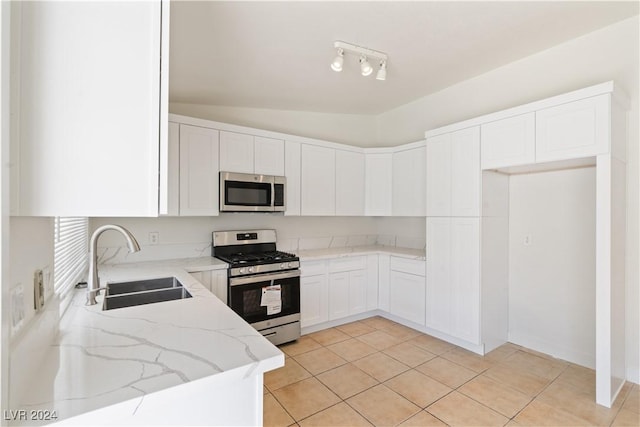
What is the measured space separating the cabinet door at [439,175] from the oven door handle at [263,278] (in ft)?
5.28

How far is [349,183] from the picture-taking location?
4000 millimetres

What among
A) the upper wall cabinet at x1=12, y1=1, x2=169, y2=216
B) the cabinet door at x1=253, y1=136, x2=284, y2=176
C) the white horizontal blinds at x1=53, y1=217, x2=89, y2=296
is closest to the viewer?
the upper wall cabinet at x1=12, y1=1, x2=169, y2=216

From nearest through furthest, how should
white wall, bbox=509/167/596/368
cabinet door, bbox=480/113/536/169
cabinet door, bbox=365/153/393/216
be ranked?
cabinet door, bbox=480/113/536/169 → white wall, bbox=509/167/596/368 → cabinet door, bbox=365/153/393/216

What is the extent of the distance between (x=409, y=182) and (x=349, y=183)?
0.74m

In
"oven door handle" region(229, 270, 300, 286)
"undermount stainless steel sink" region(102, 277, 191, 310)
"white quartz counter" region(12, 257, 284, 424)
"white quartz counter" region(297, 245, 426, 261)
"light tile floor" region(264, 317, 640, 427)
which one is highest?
"white quartz counter" region(297, 245, 426, 261)

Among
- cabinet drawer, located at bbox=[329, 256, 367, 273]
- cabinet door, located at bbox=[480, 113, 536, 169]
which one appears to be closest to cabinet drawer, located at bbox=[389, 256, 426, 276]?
cabinet drawer, located at bbox=[329, 256, 367, 273]

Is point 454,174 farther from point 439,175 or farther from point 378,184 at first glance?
point 378,184

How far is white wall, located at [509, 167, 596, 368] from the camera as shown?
270 cm

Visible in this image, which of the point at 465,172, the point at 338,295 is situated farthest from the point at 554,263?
the point at 338,295

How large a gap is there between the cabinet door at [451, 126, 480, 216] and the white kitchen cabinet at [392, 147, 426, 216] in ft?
1.60

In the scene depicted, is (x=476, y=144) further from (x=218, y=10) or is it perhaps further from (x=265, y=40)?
(x=218, y=10)

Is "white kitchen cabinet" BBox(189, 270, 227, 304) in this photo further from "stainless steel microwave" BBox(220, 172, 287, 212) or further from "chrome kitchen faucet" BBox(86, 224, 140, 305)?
"chrome kitchen faucet" BBox(86, 224, 140, 305)

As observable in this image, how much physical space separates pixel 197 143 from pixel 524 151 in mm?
2903

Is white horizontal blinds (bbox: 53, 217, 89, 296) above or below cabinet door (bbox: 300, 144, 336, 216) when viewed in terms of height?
below
